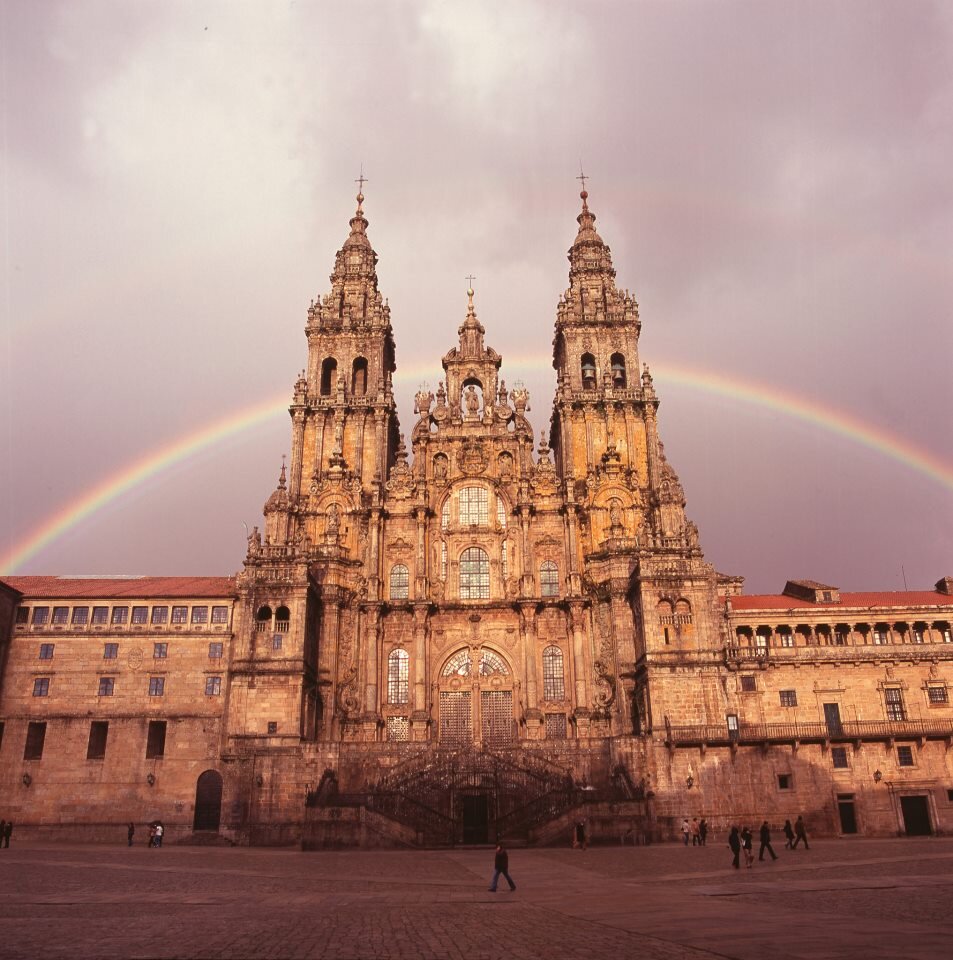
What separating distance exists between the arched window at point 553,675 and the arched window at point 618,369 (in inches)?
833

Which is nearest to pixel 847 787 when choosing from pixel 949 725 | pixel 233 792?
pixel 949 725

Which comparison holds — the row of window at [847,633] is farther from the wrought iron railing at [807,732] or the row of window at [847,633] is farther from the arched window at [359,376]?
the arched window at [359,376]

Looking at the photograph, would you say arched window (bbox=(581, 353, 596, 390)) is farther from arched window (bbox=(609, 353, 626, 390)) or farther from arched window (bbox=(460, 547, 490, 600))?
arched window (bbox=(460, 547, 490, 600))

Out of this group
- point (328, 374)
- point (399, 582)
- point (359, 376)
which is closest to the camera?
point (399, 582)

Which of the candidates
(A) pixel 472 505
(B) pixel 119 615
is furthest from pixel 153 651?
(A) pixel 472 505

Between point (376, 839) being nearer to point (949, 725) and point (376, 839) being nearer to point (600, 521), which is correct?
point (600, 521)

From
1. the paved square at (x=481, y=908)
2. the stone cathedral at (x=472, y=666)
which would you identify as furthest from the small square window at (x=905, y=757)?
the paved square at (x=481, y=908)

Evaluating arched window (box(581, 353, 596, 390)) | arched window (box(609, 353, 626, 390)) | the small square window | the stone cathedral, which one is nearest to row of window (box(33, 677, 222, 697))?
the stone cathedral

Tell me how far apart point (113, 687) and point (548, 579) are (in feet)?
92.5

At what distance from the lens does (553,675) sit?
184 ft

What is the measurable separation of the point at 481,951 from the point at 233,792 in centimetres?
3889

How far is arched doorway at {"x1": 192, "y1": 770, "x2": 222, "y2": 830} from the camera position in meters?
51.3

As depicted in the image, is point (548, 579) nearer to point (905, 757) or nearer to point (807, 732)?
point (807, 732)

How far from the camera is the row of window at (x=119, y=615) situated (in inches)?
2127
